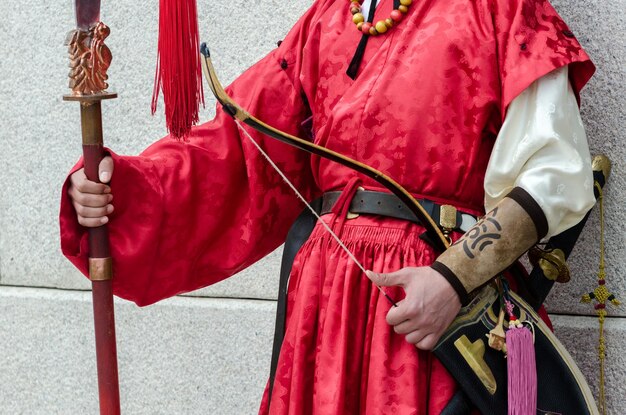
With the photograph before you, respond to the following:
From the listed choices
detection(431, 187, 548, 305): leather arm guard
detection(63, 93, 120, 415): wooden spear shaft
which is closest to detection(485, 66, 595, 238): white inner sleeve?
detection(431, 187, 548, 305): leather arm guard

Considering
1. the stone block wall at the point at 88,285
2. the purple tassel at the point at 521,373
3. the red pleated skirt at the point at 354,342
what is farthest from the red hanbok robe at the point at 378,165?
the stone block wall at the point at 88,285

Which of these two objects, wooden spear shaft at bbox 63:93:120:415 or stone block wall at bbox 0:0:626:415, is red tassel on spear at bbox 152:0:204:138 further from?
stone block wall at bbox 0:0:626:415

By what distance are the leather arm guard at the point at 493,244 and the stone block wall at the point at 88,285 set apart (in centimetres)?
65

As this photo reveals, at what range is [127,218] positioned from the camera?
89.8 inches

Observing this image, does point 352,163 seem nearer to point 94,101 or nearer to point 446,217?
point 446,217

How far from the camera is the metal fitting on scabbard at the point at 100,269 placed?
221 cm

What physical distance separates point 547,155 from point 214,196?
0.77 metres

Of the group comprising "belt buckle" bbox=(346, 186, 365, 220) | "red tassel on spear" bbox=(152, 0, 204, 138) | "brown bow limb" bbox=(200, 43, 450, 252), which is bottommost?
"belt buckle" bbox=(346, 186, 365, 220)

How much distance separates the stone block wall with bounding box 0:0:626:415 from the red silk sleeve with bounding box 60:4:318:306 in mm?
566

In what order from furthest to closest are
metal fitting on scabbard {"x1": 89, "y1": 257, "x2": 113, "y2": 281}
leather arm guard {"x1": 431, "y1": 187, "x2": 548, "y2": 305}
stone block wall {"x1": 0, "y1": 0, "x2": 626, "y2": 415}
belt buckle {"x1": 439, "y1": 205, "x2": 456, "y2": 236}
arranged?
stone block wall {"x1": 0, "y1": 0, "x2": 626, "y2": 415}
metal fitting on scabbard {"x1": 89, "y1": 257, "x2": 113, "y2": 281}
belt buckle {"x1": 439, "y1": 205, "x2": 456, "y2": 236}
leather arm guard {"x1": 431, "y1": 187, "x2": 548, "y2": 305}

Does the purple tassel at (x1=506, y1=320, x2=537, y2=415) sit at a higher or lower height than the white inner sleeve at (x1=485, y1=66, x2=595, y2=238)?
lower

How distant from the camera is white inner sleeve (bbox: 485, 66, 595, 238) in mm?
1983

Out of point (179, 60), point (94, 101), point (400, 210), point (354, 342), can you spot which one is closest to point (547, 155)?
point (400, 210)

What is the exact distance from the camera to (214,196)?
239cm
